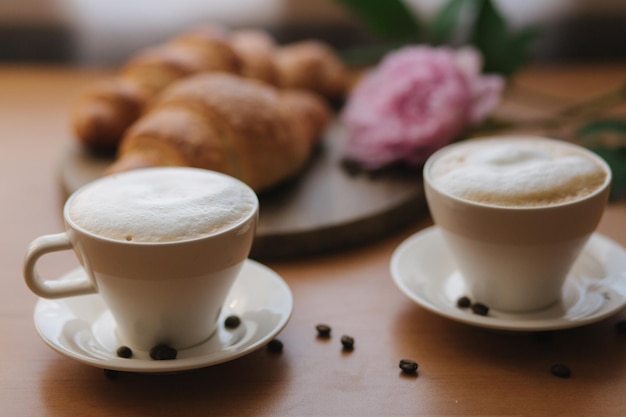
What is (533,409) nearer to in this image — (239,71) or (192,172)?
(192,172)

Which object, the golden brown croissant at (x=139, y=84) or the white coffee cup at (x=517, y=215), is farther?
the golden brown croissant at (x=139, y=84)

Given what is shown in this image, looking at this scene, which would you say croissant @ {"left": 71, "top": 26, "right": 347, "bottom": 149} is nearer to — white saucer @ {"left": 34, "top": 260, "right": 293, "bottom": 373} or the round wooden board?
the round wooden board

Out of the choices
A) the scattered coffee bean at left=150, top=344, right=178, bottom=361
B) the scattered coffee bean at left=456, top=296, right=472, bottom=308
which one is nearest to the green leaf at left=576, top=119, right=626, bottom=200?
the scattered coffee bean at left=456, top=296, right=472, bottom=308

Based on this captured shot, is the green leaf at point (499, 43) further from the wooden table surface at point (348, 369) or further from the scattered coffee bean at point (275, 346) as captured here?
the scattered coffee bean at point (275, 346)

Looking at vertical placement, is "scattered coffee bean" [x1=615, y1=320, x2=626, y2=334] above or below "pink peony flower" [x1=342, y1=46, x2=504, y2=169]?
below

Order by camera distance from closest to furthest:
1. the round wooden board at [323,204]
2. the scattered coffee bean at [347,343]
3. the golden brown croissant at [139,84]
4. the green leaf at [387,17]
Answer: the scattered coffee bean at [347,343], the round wooden board at [323,204], the golden brown croissant at [139,84], the green leaf at [387,17]

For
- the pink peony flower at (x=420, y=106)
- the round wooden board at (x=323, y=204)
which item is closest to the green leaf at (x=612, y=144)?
the pink peony flower at (x=420, y=106)

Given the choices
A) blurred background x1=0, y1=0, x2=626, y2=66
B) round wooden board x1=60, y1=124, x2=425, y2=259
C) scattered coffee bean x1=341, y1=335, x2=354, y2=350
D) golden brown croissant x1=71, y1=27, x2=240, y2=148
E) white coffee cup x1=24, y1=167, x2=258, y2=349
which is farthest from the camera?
blurred background x1=0, y1=0, x2=626, y2=66
